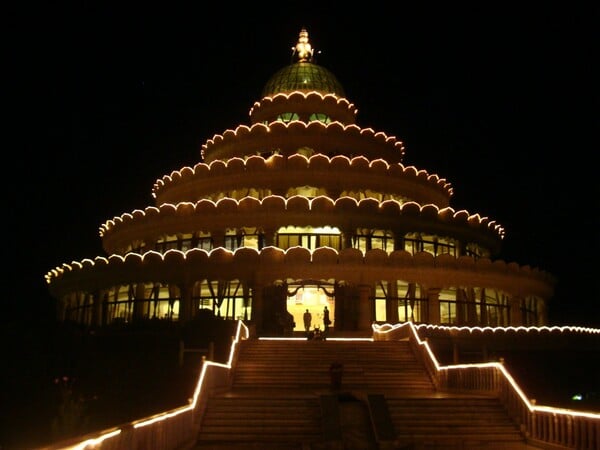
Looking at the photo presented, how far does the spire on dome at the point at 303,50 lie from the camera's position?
54.8m

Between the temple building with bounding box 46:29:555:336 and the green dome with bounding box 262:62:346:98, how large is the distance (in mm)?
7064

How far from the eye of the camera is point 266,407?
696 inches

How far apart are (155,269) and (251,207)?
567 cm

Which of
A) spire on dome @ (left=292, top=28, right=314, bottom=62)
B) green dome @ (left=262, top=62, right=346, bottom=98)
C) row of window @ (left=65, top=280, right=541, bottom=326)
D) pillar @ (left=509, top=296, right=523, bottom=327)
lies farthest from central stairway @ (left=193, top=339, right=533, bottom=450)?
spire on dome @ (left=292, top=28, right=314, bottom=62)

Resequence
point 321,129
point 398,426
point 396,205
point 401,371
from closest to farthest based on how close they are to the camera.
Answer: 1. point 398,426
2. point 401,371
3. point 396,205
4. point 321,129

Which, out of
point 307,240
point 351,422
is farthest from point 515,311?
point 351,422

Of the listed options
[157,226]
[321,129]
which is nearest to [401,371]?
[157,226]

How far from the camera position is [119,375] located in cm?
2406

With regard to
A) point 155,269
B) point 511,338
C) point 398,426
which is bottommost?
point 398,426

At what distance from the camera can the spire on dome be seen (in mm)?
54812

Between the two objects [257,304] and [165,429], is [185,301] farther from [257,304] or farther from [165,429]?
[165,429]

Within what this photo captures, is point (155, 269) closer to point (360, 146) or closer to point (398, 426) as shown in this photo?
point (360, 146)

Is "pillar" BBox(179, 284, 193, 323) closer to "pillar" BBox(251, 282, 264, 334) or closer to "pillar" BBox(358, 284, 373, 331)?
"pillar" BBox(251, 282, 264, 334)

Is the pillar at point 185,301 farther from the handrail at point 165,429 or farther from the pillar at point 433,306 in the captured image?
the handrail at point 165,429
